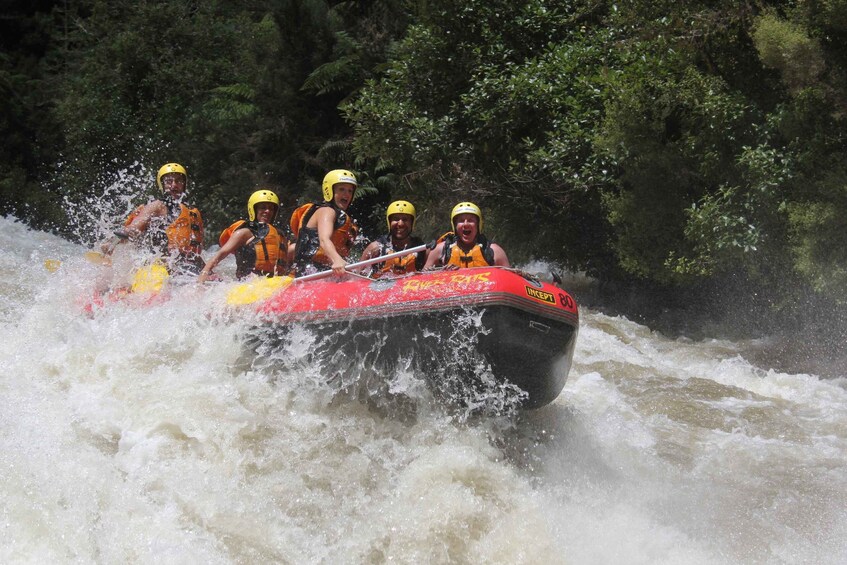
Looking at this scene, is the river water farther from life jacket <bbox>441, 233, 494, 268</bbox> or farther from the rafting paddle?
life jacket <bbox>441, 233, 494, 268</bbox>

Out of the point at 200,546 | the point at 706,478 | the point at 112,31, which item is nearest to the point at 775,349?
the point at 706,478

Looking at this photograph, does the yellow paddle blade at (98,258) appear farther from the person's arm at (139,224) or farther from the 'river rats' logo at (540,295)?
the 'river rats' logo at (540,295)

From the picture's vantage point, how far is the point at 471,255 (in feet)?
19.4

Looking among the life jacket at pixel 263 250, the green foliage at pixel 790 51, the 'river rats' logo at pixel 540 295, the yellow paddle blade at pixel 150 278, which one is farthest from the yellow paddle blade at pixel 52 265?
the green foliage at pixel 790 51

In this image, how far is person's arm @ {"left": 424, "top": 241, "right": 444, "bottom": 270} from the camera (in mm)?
6121

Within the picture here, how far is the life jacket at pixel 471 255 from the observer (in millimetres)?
5891

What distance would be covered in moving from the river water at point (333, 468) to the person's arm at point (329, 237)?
56 centimetres

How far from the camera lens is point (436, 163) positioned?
11.1 m

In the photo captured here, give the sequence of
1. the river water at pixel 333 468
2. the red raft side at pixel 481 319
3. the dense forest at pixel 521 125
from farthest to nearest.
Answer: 1. the dense forest at pixel 521 125
2. the red raft side at pixel 481 319
3. the river water at pixel 333 468

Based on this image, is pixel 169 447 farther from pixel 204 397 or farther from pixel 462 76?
pixel 462 76

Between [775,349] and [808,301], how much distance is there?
0.78 m

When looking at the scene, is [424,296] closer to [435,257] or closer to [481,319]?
[481,319]

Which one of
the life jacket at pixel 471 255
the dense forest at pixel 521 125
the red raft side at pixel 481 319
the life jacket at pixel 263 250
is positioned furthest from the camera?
the dense forest at pixel 521 125

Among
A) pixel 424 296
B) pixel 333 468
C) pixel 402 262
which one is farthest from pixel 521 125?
pixel 333 468
